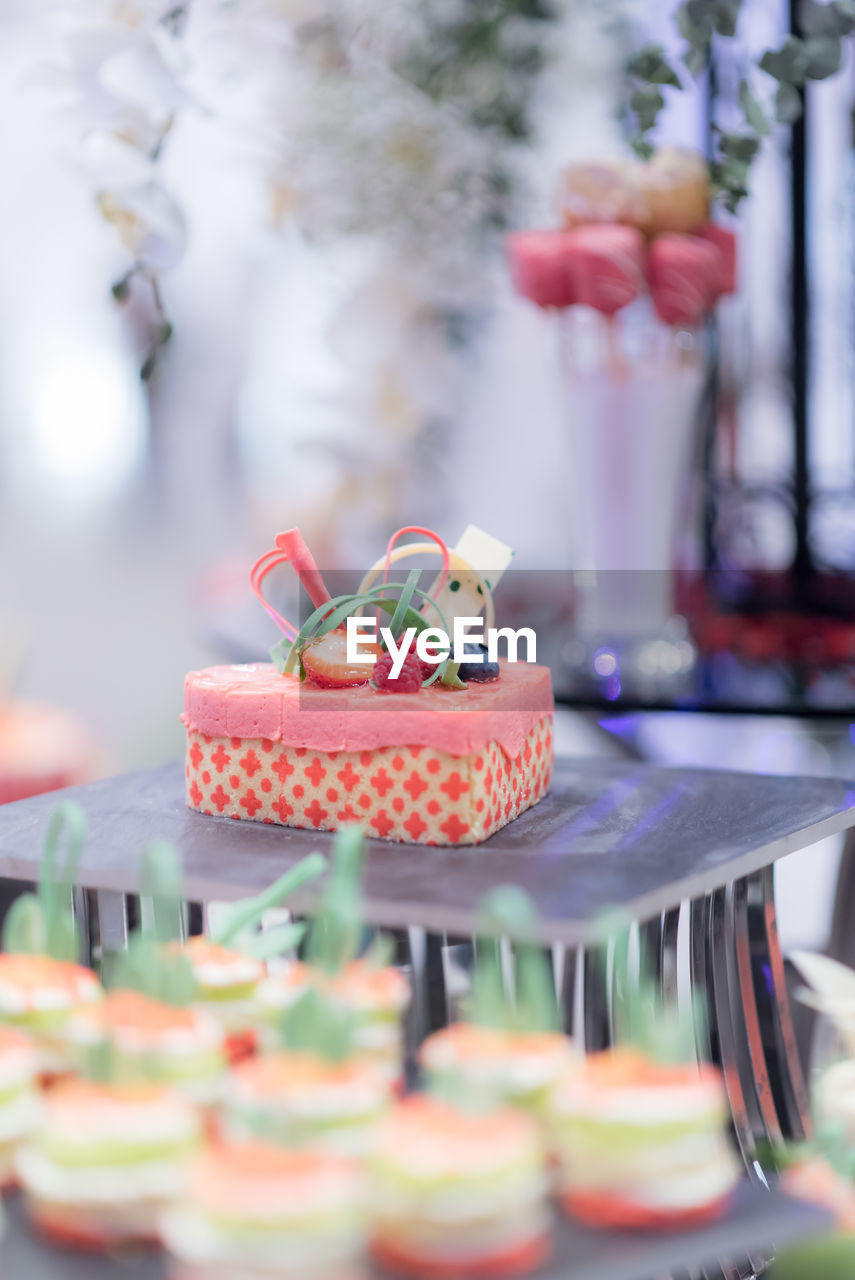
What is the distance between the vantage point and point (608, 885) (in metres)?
0.98

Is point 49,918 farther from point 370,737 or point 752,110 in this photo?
point 752,110

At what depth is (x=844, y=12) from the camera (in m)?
1.25

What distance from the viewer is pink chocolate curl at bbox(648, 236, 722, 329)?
1.81 m

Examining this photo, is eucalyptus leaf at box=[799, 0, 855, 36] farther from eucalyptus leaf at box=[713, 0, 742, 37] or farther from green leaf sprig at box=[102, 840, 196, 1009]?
green leaf sprig at box=[102, 840, 196, 1009]

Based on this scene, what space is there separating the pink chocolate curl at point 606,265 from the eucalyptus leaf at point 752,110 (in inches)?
19.9

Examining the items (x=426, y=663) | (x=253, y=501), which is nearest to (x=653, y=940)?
(x=426, y=663)

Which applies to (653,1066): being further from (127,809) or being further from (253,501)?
(253,501)

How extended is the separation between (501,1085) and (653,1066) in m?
0.09

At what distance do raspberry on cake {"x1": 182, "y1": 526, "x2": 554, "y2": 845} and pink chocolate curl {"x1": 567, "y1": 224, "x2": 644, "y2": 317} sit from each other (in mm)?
624

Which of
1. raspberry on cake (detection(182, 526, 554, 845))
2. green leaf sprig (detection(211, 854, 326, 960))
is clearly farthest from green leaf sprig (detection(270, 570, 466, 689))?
green leaf sprig (detection(211, 854, 326, 960))

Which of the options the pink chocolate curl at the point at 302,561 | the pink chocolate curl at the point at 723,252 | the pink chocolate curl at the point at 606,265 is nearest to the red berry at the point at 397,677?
the pink chocolate curl at the point at 302,561

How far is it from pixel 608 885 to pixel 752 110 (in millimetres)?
725

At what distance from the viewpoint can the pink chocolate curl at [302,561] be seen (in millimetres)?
1247

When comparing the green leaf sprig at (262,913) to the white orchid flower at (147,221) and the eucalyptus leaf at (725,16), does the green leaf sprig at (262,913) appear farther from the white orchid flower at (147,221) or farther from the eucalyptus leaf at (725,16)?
the eucalyptus leaf at (725,16)
